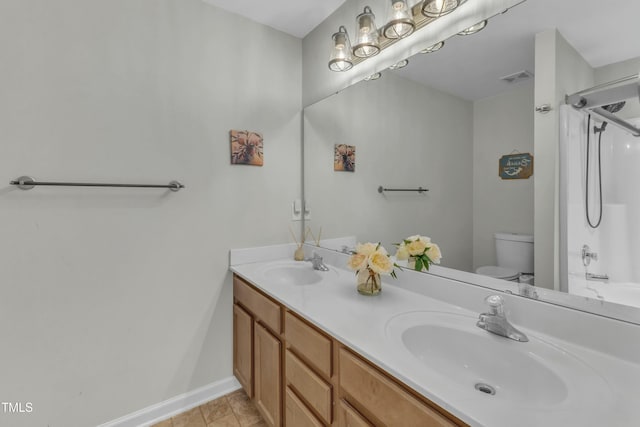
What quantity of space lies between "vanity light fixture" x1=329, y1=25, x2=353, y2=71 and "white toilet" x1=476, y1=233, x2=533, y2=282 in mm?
1251

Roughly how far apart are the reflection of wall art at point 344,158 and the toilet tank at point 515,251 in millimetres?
933

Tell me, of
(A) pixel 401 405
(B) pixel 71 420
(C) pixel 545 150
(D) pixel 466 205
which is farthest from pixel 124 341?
(C) pixel 545 150

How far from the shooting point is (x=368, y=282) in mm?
1265

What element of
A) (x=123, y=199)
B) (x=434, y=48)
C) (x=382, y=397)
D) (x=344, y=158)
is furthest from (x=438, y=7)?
(x=123, y=199)

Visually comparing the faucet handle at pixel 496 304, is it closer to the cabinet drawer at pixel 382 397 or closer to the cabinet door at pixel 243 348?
the cabinet drawer at pixel 382 397

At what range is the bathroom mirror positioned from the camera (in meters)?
0.92

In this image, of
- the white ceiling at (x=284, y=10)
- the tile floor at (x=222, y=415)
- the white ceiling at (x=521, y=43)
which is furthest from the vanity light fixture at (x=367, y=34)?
the tile floor at (x=222, y=415)

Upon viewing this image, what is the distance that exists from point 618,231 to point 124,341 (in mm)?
2132

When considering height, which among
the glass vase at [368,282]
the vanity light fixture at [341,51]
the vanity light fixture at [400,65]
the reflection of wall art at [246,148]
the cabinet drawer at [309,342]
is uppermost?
the vanity light fixture at [341,51]

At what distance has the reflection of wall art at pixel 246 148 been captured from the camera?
1.81 metres

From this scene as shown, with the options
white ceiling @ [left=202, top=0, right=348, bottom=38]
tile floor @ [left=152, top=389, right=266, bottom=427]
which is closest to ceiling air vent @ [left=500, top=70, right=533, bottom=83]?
white ceiling @ [left=202, top=0, right=348, bottom=38]

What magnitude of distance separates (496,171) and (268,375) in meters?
1.36

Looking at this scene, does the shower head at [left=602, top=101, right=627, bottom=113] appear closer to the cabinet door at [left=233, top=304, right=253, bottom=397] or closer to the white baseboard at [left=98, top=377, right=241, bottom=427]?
the cabinet door at [left=233, top=304, right=253, bottom=397]

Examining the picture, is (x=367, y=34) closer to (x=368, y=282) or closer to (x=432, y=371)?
(x=368, y=282)
